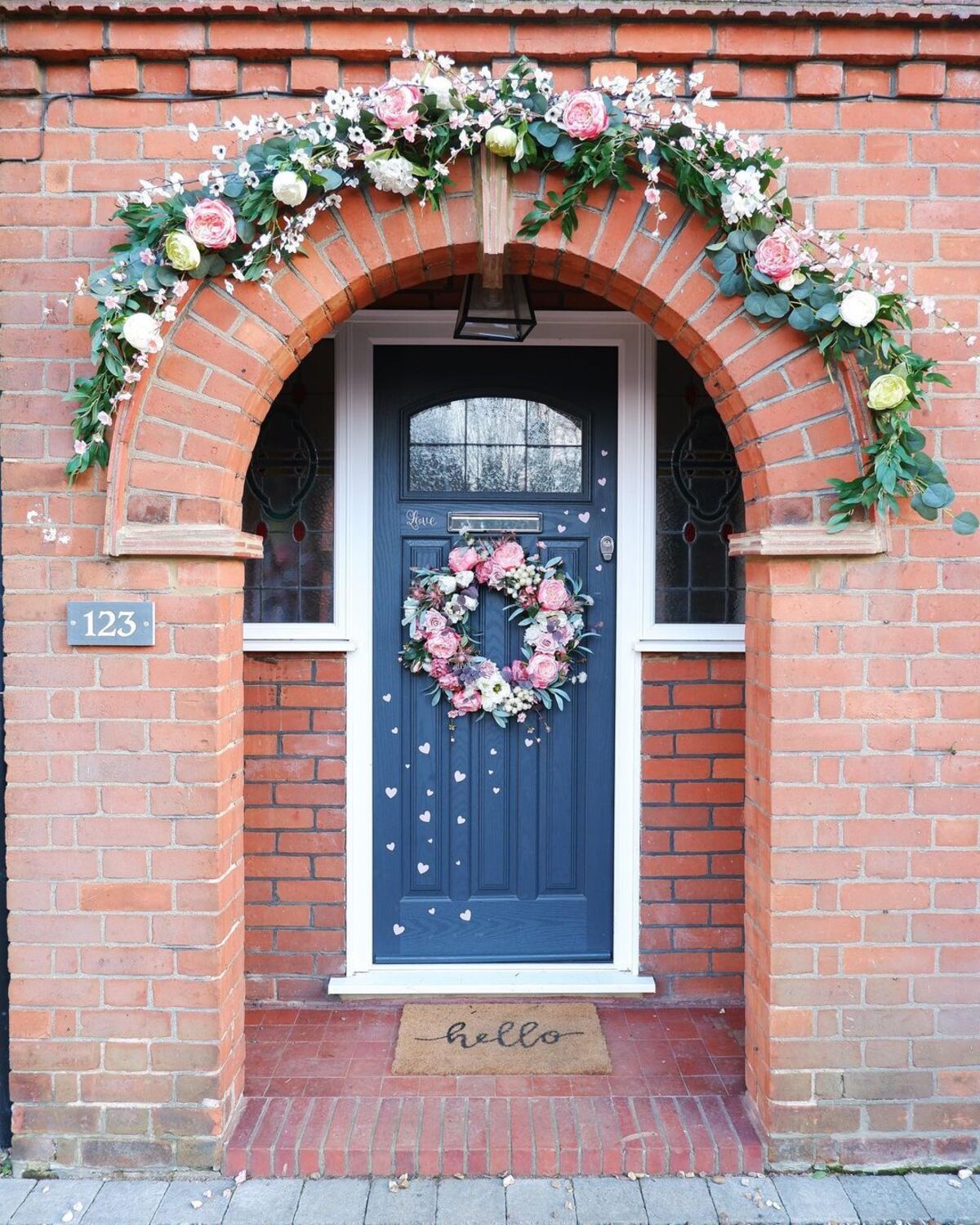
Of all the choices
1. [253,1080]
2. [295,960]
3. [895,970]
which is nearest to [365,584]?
[295,960]

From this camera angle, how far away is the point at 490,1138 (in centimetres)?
286

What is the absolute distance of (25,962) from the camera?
2.83 meters

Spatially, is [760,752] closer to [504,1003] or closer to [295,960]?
[504,1003]

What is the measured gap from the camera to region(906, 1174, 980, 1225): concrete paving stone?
105 inches

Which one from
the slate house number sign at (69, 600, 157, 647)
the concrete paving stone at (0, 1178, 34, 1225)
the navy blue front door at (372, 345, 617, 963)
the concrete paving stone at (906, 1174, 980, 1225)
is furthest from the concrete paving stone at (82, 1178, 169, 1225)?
the concrete paving stone at (906, 1174, 980, 1225)

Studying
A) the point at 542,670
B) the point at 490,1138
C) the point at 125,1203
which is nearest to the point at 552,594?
the point at 542,670

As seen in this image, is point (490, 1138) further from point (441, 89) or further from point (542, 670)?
point (441, 89)

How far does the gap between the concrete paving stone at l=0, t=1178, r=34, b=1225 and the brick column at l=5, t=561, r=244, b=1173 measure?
0.17 ft

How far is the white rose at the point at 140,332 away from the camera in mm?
2623

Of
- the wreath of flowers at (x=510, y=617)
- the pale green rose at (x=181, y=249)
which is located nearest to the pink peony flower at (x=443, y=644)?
the wreath of flowers at (x=510, y=617)

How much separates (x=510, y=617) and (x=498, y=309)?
120cm

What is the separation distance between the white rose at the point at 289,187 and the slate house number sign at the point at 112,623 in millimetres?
1250

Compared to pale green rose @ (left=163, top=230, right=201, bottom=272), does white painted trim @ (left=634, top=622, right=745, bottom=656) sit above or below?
below

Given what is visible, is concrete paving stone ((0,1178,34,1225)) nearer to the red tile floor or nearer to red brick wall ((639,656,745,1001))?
the red tile floor
